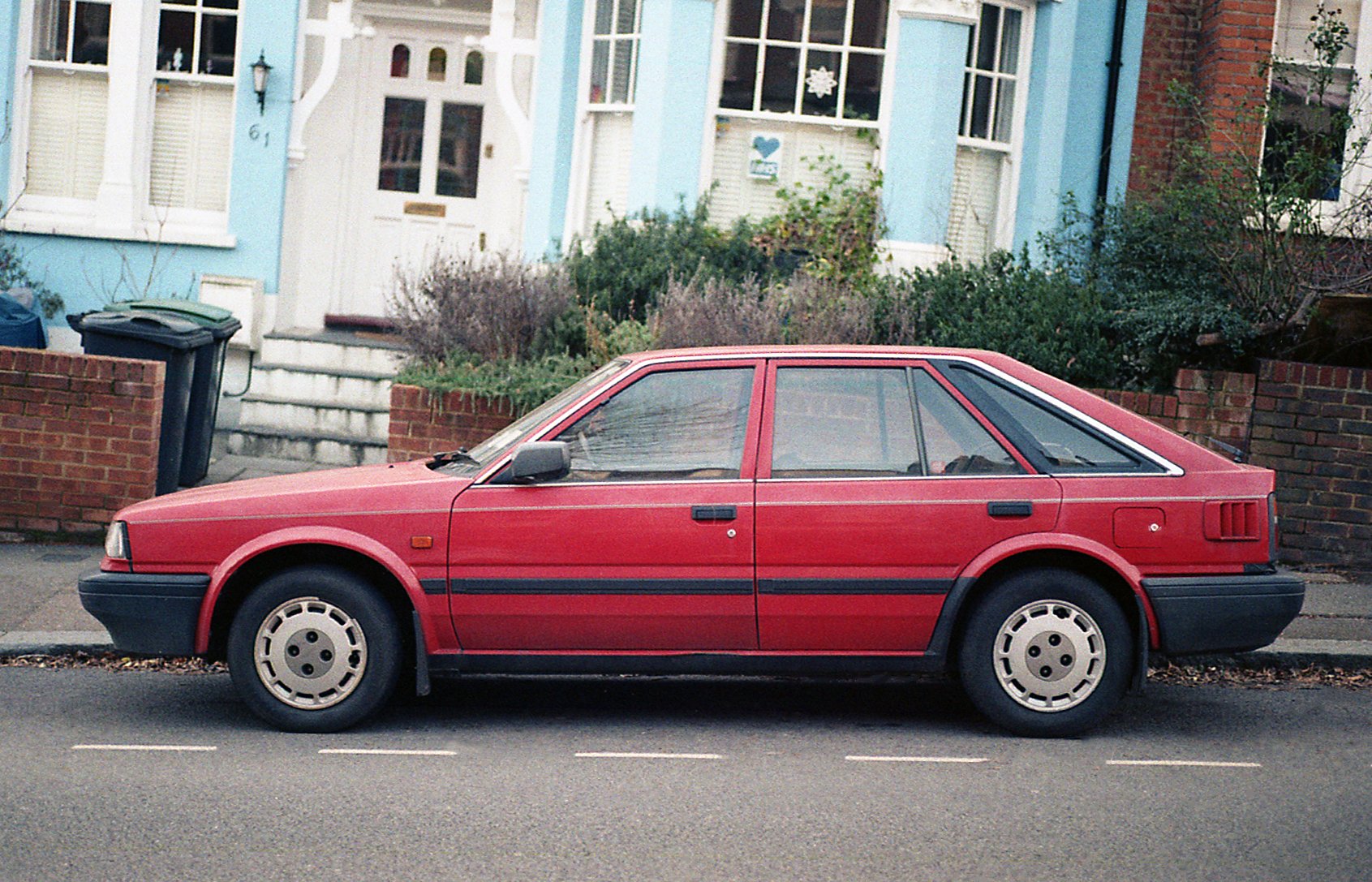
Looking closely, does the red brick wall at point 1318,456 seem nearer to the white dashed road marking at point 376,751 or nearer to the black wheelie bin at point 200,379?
the white dashed road marking at point 376,751

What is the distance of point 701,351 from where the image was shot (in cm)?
624

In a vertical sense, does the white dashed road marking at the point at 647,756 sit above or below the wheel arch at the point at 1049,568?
below

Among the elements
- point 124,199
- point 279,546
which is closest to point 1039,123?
point 124,199

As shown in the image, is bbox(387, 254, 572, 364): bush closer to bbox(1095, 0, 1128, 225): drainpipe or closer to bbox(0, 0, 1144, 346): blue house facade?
bbox(0, 0, 1144, 346): blue house facade

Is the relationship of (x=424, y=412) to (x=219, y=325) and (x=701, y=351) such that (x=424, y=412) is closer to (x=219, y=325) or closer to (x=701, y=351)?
(x=219, y=325)

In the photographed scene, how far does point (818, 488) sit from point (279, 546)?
2.14m

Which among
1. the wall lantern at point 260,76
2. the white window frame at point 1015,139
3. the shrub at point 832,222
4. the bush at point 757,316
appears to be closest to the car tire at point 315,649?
the bush at point 757,316

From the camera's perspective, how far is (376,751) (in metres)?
5.84

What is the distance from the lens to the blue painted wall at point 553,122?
13609mm

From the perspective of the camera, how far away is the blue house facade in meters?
12.8

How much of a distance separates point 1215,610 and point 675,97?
7992mm

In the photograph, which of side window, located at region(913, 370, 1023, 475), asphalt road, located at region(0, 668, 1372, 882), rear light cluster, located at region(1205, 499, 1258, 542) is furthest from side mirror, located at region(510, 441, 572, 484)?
rear light cluster, located at region(1205, 499, 1258, 542)

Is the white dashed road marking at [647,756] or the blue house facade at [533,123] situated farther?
the blue house facade at [533,123]

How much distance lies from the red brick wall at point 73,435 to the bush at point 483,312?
6.89ft
